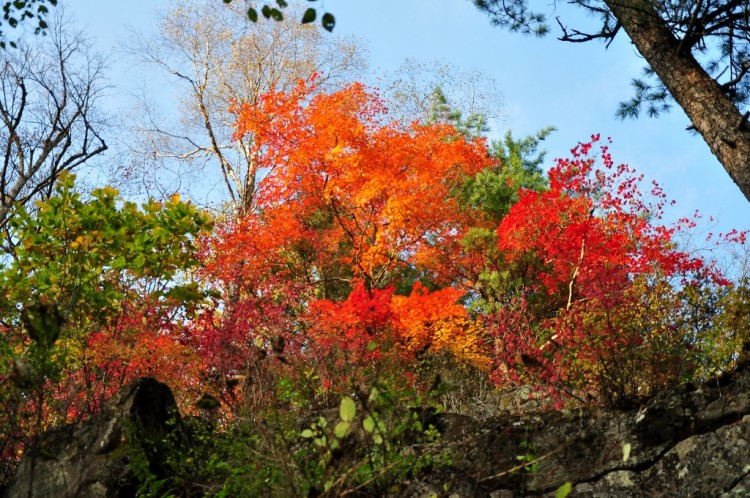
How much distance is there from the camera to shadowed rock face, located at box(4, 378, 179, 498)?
5.45 m

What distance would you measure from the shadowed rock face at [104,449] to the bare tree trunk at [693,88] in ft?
18.2

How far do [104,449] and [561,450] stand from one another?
11.8ft

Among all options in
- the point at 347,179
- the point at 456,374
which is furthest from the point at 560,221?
the point at 347,179

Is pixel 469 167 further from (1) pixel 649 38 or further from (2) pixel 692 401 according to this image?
(2) pixel 692 401

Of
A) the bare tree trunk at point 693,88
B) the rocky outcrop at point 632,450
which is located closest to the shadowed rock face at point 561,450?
the rocky outcrop at point 632,450

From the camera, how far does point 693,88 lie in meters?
6.96

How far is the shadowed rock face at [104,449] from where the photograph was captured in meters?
5.45

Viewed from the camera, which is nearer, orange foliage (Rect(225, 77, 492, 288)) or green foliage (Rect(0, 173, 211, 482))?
green foliage (Rect(0, 173, 211, 482))

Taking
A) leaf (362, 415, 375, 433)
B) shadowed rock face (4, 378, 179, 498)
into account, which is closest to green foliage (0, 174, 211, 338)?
shadowed rock face (4, 378, 179, 498)

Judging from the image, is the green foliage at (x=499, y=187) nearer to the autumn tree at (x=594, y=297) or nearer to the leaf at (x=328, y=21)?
the autumn tree at (x=594, y=297)

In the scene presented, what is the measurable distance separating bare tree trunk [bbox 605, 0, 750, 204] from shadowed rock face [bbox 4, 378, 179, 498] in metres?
5.54

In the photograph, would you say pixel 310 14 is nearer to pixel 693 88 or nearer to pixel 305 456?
→ pixel 305 456

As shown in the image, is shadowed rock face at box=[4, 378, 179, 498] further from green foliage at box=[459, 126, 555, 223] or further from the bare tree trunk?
green foliage at box=[459, 126, 555, 223]

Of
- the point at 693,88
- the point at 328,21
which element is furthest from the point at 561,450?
the point at 693,88
